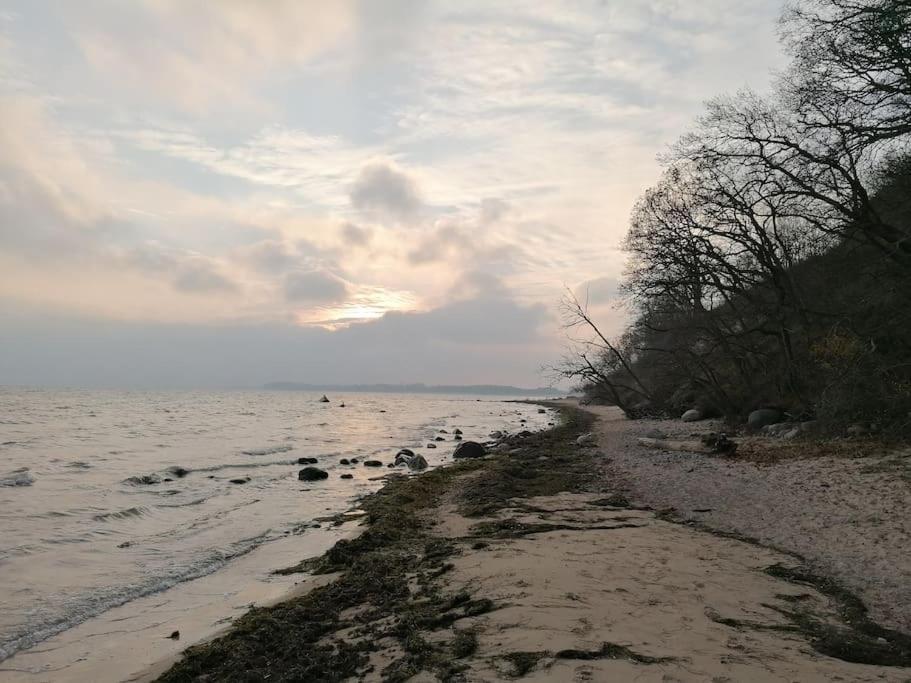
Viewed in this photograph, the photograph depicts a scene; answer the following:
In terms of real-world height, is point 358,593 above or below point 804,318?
below

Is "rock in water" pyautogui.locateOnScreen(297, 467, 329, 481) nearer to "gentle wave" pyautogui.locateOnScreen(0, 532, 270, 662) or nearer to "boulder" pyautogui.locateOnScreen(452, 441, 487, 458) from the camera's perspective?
"boulder" pyautogui.locateOnScreen(452, 441, 487, 458)

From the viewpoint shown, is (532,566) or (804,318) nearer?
(532,566)

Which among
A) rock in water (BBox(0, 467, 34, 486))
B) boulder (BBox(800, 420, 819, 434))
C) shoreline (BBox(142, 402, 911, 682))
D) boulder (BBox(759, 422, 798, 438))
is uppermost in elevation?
boulder (BBox(800, 420, 819, 434))

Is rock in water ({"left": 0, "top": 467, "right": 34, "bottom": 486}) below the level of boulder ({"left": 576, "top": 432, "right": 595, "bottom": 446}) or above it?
above

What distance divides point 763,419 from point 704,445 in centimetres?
653

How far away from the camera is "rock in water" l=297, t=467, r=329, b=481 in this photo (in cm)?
1741

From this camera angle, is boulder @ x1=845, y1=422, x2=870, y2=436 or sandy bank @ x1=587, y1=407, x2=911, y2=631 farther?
boulder @ x1=845, y1=422, x2=870, y2=436

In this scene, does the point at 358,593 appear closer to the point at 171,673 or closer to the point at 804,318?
the point at 171,673

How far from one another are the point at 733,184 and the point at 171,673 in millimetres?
23298

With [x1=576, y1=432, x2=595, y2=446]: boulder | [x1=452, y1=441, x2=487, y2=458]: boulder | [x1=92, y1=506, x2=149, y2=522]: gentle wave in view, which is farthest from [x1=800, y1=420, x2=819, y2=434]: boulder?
[x1=92, y1=506, x2=149, y2=522]: gentle wave

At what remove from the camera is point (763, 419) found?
22.8 meters

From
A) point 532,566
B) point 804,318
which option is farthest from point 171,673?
point 804,318

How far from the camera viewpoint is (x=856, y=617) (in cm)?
527

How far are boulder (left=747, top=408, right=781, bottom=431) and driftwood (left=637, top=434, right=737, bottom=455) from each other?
130 inches
